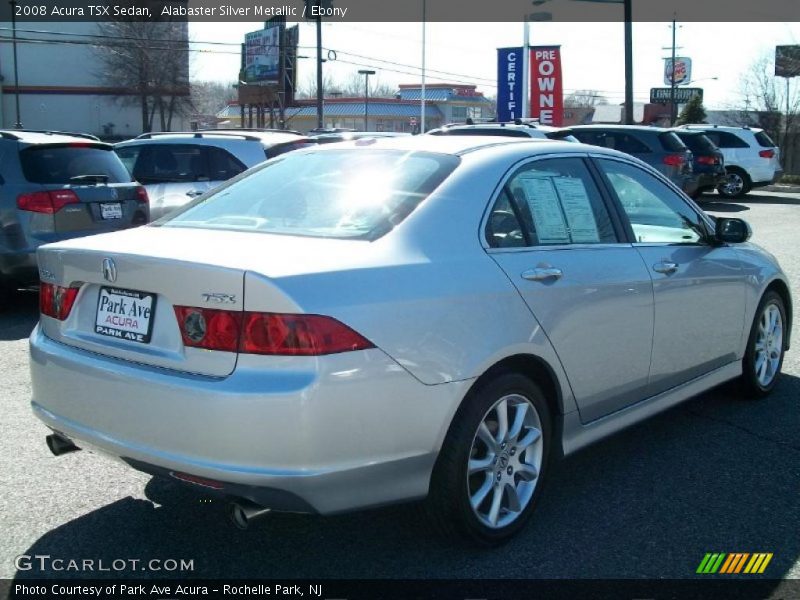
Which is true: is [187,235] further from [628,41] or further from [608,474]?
[628,41]

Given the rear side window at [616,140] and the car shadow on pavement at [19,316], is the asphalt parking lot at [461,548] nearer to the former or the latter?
the car shadow on pavement at [19,316]

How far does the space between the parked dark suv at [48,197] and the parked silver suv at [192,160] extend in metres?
1.81

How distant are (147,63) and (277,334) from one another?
176 ft

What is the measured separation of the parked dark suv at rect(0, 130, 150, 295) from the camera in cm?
811

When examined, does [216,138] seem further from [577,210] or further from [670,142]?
[670,142]

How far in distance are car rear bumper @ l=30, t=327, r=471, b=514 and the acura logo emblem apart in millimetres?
310

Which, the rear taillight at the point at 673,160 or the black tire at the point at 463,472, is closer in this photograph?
the black tire at the point at 463,472

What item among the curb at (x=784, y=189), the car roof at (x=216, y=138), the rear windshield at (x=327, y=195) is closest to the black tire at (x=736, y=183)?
the curb at (x=784, y=189)

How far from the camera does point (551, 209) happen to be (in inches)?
164

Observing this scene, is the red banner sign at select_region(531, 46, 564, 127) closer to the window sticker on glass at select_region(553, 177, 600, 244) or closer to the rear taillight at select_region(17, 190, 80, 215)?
the rear taillight at select_region(17, 190, 80, 215)

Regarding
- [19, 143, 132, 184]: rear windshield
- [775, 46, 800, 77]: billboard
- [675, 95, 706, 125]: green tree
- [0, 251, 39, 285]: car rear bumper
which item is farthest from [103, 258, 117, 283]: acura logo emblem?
[675, 95, 706, 125]: green tree

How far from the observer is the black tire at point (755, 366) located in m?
5.61

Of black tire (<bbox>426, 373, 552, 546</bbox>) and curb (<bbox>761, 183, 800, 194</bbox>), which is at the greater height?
curb (<bbox>761, 183, 800, 194</bbox>)

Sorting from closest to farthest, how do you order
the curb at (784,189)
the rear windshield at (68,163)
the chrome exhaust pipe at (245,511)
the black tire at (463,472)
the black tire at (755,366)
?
the chrome exhaust pipe at (245,511) → the black tire at (463,472) → the black tire at (755,366) → the rear windshield at (68,163) → the curb at (784,189)
